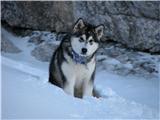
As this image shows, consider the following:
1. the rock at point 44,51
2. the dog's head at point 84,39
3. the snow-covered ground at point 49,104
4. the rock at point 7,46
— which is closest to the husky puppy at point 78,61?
the dog's head at point 84,39

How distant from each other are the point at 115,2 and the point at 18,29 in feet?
7.92

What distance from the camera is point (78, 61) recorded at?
20.2ft

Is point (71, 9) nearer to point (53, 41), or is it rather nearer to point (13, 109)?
point (53, 41)

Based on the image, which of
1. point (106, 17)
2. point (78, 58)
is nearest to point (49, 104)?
point (78, 58)

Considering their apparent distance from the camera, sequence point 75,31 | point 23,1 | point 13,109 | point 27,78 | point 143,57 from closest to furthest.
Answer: point 13,109 < point 27,78 < point 75,31 < point 143,57 < point 23,1

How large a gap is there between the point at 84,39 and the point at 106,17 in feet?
10.3

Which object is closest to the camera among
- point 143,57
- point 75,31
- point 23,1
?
point 75,31

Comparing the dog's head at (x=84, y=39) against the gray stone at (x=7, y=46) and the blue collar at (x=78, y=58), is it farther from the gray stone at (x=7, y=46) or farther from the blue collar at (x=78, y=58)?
the gray stone at (x=7, y=46)

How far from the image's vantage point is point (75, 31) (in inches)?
247

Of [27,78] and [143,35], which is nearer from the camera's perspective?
[27,78]

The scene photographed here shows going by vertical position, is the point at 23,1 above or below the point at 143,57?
above

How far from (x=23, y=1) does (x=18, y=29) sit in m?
0.65

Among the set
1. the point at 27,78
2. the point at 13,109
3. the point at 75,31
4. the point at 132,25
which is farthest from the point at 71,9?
the point at 13,109

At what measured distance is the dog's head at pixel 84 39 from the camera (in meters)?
6.12
